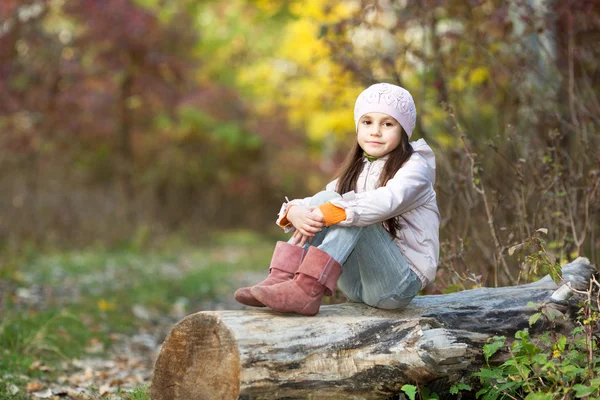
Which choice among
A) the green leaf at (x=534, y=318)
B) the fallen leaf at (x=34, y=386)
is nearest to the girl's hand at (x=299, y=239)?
the green leaf at (x=534, y=318)

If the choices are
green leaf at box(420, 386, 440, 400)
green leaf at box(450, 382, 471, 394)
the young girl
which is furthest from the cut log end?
green leaf at box(450, 382, 471, 394)

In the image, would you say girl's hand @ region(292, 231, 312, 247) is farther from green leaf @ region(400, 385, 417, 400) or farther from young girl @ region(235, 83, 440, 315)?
green leaf @ region(400, 385, 417, 400)

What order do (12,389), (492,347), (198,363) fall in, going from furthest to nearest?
(12,389) < (492,347) < (198,363)

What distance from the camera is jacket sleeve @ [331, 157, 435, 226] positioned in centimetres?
327

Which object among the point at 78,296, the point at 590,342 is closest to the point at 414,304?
the point at 590,342

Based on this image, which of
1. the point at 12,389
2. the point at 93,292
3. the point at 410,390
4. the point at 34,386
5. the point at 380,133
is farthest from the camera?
the point at 93,292

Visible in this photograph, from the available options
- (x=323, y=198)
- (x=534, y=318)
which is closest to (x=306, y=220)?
(x=323, y=198)

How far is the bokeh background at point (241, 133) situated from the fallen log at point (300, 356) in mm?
619

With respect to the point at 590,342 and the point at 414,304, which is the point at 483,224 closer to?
the point at 414,304

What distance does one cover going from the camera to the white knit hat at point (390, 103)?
11.4 feet

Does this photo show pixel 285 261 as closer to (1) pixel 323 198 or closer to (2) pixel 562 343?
(1) pixel 323 198

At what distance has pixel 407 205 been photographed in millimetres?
3418

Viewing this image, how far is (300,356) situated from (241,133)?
1380 centimetres

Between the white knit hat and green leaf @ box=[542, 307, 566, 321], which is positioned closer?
green leaf @ box=[542, 307, 566, 321]
